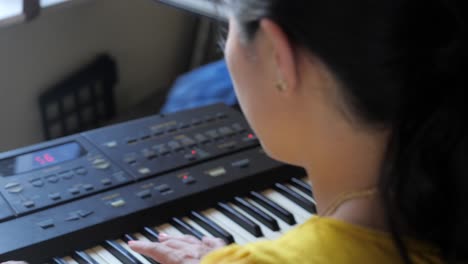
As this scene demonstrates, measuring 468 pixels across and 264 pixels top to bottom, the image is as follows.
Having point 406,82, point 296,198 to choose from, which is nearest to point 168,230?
point 296,198

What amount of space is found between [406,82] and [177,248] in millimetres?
445

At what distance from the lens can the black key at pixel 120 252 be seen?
3.28 feet

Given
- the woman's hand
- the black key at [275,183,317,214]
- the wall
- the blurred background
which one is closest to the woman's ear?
the woman's hand

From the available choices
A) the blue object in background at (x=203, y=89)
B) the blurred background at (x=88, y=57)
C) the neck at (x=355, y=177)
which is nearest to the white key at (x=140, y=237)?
the neck at (x=355, y=177)

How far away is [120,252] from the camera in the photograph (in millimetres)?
1012

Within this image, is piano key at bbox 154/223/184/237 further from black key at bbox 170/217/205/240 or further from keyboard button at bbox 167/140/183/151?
keyboard button at bbox 167/140/183/151

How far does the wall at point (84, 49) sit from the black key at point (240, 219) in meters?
0.58

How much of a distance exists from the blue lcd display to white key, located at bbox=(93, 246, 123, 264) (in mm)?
170

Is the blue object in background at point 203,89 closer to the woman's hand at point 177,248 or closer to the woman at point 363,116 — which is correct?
the woman's hand at point 177,248

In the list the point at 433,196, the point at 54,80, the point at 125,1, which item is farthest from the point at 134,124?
the point at 433,196

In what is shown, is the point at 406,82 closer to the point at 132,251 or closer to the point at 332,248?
the point at 332,248

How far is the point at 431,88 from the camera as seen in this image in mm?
646

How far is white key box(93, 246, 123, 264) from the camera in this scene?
1.00 meters

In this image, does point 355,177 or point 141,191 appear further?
point 141,191
